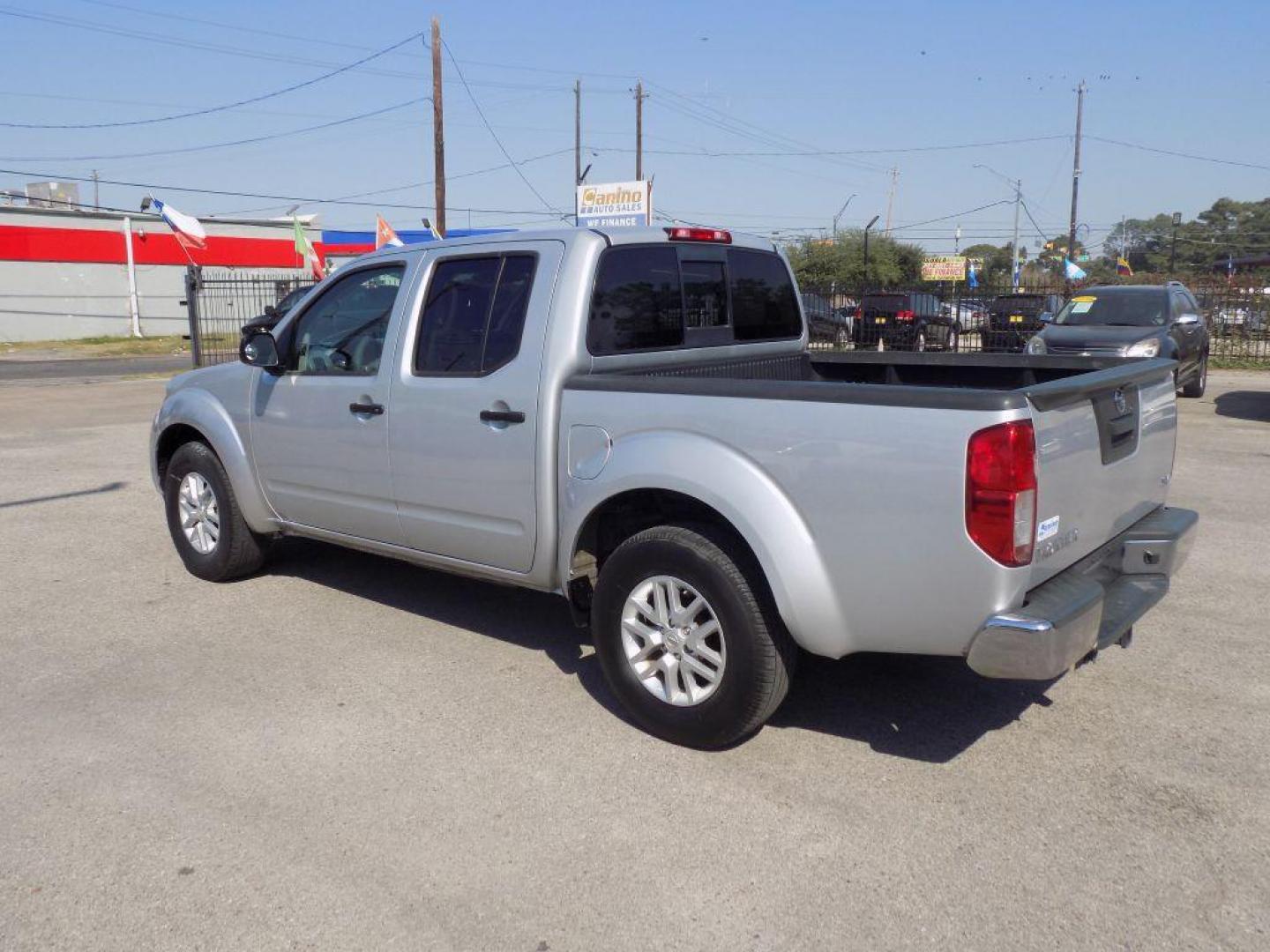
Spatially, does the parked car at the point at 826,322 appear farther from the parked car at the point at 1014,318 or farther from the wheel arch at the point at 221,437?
the wheel arch at the point at 221,437

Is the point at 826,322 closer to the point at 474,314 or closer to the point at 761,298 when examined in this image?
the point at 761,298

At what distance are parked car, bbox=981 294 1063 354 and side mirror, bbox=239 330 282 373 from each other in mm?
17560

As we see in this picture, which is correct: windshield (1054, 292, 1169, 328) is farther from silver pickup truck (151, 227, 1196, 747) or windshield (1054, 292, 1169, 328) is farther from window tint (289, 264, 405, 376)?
window tint (289, 264, 405, 376)

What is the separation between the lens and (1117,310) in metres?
15.0

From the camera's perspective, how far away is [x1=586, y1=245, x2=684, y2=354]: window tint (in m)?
4.44

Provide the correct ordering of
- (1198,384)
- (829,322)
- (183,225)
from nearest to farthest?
1. (1198,384)
2. (183,225)
3. (829,322)

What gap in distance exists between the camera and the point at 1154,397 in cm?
427

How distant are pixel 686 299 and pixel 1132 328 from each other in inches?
454

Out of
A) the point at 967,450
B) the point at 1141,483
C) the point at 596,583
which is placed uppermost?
the point at 967,450

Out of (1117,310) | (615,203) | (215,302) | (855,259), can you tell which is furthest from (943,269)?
(1117,310)

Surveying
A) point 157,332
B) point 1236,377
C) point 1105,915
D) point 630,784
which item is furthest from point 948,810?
point 157,332

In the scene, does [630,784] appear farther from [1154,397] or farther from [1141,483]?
[1154,397]

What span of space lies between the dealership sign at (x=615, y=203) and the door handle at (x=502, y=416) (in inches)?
905

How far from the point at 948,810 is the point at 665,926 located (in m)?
1.14
